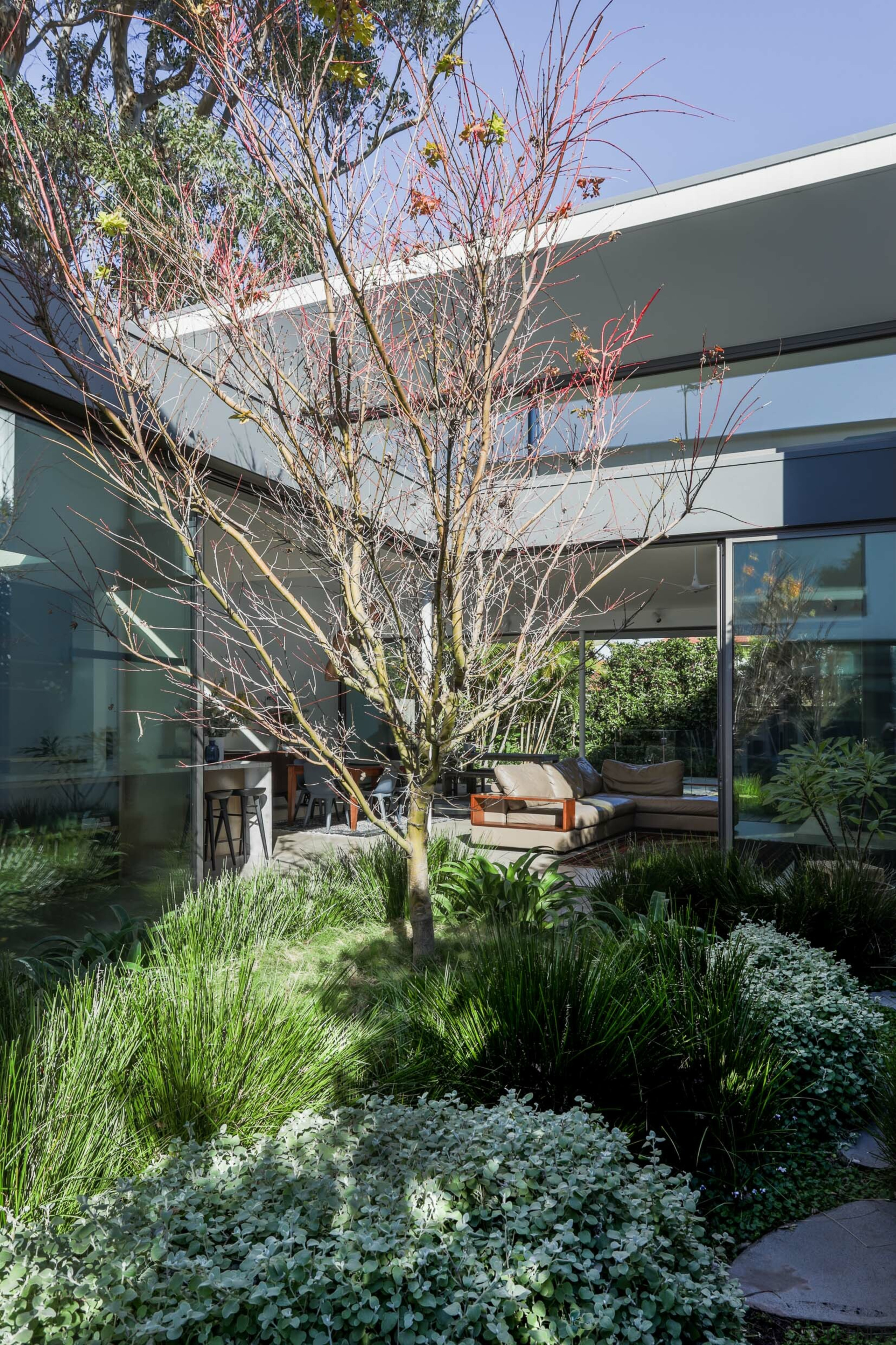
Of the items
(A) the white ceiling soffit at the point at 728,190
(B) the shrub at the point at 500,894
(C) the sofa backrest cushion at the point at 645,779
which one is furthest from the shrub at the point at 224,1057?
(C) the sofa backrest cushion at the point at 645,779

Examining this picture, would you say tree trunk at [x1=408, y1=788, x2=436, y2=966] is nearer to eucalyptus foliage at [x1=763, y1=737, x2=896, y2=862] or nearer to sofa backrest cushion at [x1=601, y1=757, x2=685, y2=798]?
eucalyptus foliage at [x1=763, y1=737, x2=896, y2=862]

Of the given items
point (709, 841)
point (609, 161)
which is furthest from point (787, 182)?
point (709, 841)

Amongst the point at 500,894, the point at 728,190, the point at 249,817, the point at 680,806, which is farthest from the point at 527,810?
the point at 728,190

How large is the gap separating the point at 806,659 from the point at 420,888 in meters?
4.08

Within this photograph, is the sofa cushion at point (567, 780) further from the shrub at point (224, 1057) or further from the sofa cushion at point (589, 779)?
the shrub at point (224, 1057)

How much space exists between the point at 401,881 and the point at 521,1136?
3063 mm

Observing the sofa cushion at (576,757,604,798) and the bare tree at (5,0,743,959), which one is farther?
the sofa cushion at (576,757,604,798)

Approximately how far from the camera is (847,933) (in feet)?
15.2

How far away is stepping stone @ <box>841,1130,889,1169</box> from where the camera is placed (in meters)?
2.88

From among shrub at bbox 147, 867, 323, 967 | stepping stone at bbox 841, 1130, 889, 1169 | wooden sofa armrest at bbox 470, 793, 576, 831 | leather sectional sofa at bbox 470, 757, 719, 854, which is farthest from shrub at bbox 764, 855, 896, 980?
wooden sofa armrest at bbox 470, 793, 576, 831

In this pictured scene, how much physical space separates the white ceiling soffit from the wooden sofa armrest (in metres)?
4.70

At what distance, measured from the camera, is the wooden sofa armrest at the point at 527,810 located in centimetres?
871

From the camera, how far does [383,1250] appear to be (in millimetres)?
1687

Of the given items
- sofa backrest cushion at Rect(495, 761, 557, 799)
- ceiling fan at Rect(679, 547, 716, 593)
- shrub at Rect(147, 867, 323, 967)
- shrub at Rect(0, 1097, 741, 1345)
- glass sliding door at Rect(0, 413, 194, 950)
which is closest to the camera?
shrub at Rect(0, 1097, 741, 1345)
